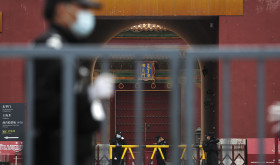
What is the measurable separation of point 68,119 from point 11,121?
14.4m

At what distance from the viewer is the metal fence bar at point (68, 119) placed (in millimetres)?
4371

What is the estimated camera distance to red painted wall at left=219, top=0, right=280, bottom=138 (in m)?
18.8

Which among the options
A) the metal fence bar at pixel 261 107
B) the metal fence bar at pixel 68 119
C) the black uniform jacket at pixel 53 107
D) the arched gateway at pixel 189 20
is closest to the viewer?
the black uniform jacket at pixel 53 107

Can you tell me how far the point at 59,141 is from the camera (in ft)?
14.3

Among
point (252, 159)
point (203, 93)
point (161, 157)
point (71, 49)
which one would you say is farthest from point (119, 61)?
point (71, 49)

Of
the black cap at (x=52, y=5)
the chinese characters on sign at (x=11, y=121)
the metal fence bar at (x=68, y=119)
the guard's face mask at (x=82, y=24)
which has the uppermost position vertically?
the black cap at (x=52, y=5)

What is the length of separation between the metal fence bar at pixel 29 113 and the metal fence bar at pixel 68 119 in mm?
233

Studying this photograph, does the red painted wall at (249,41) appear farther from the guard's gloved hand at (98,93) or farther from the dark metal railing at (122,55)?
the guard's gloved hand at (98,93)

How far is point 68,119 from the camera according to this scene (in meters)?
4.38

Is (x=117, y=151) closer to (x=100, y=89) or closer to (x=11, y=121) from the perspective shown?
(x=11, y=121)

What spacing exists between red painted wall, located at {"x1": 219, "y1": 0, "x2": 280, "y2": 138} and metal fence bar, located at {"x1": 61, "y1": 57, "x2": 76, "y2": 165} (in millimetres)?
14686

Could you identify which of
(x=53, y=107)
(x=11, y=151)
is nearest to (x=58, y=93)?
(x=53, y=107)

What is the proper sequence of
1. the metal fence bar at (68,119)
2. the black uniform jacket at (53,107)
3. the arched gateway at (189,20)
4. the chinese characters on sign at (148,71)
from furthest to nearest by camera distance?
the chinese characters on sign at (148,71)
the arched gateway at (189,20)
the metal fence bar at (68,119)
the black uniform jacket at (53,107)

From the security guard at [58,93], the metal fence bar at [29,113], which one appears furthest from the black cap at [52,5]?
the metal fence bar at [29,113]
